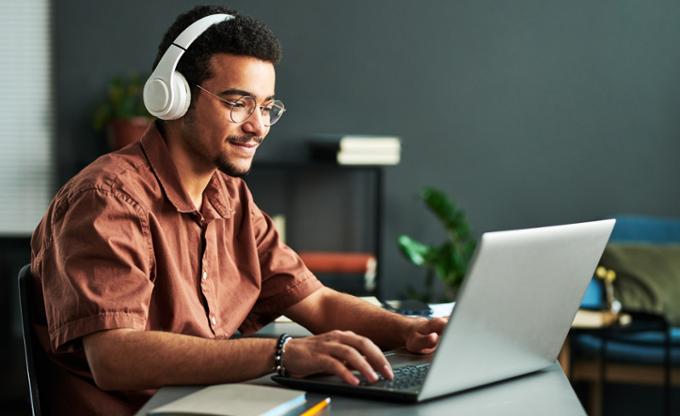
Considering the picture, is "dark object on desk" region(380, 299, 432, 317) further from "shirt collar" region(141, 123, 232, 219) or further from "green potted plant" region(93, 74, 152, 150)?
"green potted plant" region(93, 74, 152, 150)

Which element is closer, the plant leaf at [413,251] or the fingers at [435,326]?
the fingers at [435,326]

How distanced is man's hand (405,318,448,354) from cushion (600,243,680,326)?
2.60 meters

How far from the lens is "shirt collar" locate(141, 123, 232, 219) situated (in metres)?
1.73

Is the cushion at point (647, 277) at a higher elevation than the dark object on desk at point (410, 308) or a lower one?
lower

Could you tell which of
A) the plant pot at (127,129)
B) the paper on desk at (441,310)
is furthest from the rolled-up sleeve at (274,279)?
the plant pot at (127,129)

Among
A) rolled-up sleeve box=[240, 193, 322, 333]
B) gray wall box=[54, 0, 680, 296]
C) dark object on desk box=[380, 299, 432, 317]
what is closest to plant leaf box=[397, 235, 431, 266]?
gray wall box=[54, 0, 680, 296]

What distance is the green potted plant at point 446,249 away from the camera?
13.8ft

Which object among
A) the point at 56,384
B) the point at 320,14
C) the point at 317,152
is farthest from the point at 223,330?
the point at 320,14

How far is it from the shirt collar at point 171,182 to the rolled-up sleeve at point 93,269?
0.14 metres

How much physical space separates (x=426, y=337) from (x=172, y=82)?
2.12ft

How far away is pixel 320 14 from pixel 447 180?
0.96 meters

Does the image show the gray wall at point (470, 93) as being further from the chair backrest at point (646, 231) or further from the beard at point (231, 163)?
the beard at point (231, 163)

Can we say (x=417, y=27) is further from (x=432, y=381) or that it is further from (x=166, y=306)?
(x=432, y=381)

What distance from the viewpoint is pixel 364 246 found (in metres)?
4.55
